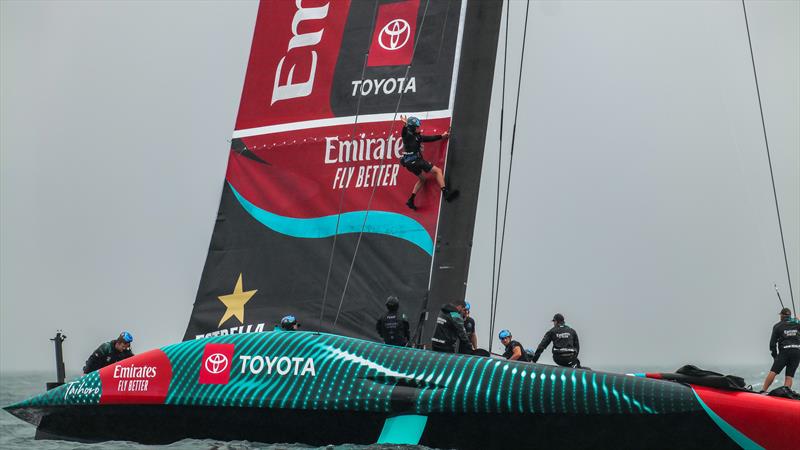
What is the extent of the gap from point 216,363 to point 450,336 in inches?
81.4

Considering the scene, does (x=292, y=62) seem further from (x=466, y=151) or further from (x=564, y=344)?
(x=564, y=344)

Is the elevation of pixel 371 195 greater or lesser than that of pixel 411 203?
greater

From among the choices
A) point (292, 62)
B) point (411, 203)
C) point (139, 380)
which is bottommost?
point (139, 380)

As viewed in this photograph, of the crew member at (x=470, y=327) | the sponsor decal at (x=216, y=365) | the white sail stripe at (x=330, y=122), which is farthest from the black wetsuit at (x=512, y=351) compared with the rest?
the sponsor decal at (x=216, y=365)

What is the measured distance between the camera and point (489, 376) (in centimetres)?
831

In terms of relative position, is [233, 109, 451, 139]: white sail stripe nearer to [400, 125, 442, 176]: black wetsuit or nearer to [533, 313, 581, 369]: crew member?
[400, 125, 442, 176]: black wetsuit

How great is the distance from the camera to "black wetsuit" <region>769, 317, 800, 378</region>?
1113 cm

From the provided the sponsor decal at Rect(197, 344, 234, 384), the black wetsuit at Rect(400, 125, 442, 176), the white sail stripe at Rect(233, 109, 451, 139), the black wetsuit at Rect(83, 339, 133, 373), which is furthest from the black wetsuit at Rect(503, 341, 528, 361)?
the black wetsuit at Rect(83, 339, 133, 373)

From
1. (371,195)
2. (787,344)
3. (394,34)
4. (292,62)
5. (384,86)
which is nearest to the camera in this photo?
(787,344)

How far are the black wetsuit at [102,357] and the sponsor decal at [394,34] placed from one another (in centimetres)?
416

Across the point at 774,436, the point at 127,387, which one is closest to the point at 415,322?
the point at 127,387

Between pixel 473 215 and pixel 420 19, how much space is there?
2541 millimetres

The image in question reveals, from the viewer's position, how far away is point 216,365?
934 cm

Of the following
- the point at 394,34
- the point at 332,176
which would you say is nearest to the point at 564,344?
the point at 332,176
